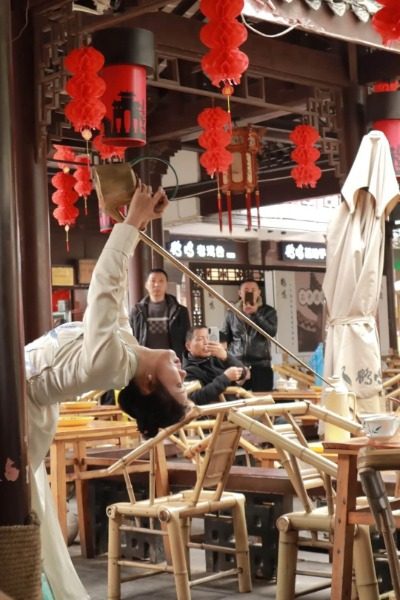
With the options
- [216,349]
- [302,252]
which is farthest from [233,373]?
[302,252]

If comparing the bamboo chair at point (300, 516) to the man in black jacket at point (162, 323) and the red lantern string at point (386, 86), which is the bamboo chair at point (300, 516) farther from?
the red lantern string at point (386, 86)

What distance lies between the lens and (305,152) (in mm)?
9039

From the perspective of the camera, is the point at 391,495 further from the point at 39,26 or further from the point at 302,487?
the point at 39,26

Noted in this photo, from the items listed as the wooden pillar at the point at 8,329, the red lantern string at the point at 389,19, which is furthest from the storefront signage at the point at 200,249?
the wooden pillar at the point at 8,329

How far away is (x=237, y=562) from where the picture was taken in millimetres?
4723

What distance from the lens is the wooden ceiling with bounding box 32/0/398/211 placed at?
691cm

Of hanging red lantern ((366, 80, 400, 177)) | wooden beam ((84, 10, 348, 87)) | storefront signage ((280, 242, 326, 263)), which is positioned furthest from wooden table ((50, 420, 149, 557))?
storefront signage ((280, 242, 326, 263))

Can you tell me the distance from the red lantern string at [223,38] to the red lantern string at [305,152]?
96.8 inches

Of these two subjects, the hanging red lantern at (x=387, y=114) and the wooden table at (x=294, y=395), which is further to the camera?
the hanging red lantern at (x=387, y=114)

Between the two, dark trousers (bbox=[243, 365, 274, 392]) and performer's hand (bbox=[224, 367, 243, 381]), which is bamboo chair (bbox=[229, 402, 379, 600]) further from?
dark trousers (bbox=[243, 365, 274, 392])

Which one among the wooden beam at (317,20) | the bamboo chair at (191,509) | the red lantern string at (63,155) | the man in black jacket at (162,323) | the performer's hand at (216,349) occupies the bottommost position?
the bamboo chair at (191,509)

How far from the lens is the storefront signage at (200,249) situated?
15742mm

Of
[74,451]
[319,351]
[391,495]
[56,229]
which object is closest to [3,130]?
[391,495]

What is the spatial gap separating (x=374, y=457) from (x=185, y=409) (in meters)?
→ 1.09
